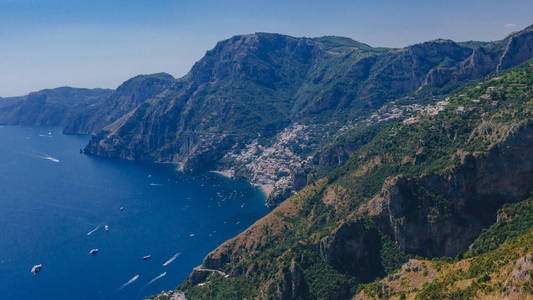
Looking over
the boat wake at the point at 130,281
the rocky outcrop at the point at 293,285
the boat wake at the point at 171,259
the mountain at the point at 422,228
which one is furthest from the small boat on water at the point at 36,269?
the rocky outcrop at the point at 293,285

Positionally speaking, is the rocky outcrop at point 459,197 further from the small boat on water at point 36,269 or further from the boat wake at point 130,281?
the small boat on water at point 36,269

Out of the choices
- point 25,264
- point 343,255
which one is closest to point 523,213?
point 343,255

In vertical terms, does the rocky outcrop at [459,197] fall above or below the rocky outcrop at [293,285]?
above

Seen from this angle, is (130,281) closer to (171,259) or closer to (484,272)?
(171,259)

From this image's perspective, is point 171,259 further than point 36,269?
Yes

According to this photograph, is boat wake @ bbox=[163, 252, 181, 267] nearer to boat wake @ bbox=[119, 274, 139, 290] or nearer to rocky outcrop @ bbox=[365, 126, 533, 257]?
boat wake @ bbox=[119, 274, 139, 290]

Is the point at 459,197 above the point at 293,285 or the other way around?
above

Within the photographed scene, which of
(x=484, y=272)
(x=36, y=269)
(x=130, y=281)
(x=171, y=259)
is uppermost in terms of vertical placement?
(x=484, y=272)

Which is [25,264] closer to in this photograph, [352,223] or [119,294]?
[119,294]

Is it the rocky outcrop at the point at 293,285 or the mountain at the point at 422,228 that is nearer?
the mountain at the point at 422,228

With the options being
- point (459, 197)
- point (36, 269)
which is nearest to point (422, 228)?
point (459, 197)
